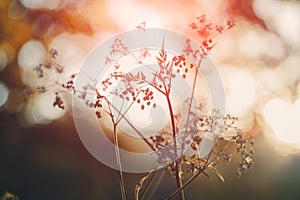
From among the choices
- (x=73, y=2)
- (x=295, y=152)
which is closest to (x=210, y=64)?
(x=73, y=2)

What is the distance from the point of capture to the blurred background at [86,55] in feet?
13.2

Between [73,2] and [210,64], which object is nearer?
[210,64]

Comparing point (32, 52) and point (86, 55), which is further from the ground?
point (32, 52)

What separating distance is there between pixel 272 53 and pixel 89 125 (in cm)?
390

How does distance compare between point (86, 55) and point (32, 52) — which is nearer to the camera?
point (86, 55)

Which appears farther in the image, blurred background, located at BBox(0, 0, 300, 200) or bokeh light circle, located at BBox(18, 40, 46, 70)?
bokeh light circle, located at BBox(18, 40, 46, 70)

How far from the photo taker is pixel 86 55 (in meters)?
3.01

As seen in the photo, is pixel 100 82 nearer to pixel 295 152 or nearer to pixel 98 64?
pixel 98 64

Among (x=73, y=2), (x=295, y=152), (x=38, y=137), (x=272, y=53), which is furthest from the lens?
(x=295, y=152)

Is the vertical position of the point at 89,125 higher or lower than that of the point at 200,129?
higher

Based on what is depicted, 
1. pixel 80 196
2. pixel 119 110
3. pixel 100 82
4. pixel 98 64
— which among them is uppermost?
pixel 80 196

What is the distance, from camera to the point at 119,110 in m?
2.04

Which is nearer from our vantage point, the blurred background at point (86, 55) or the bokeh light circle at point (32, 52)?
the blurred background at point (86, 55)

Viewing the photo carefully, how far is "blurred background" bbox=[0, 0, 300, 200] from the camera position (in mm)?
4016
